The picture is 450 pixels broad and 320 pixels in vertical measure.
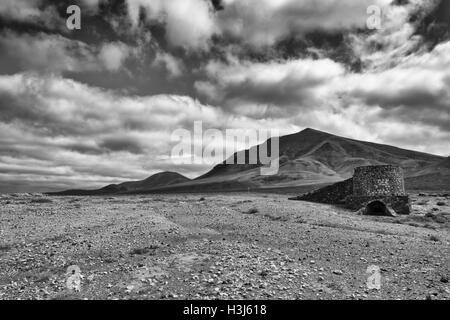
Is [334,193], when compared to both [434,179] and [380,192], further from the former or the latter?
[434,179]

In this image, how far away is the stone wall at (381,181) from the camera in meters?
36.6

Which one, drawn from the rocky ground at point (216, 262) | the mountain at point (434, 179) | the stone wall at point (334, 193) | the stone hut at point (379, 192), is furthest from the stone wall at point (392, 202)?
the mountain at point (434, 179)

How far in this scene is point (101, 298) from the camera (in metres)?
10.1

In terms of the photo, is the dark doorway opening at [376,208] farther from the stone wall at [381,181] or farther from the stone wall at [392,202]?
the stone wall at [381,181]

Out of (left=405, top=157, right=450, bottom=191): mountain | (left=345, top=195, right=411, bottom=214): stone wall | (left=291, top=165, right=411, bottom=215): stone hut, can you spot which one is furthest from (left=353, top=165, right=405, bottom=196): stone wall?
(left=405, top=157, right=450, bottom=191): mountain

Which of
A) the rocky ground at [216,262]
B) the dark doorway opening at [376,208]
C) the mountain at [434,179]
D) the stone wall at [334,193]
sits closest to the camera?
the rocky ground at [216,262]

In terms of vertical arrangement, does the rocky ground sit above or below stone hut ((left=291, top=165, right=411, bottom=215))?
below

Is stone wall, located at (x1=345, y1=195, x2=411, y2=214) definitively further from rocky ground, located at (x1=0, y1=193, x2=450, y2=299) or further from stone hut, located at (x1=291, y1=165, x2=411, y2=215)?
rocky ground, located at (x1=0, y1=193, x2=450, y2=299)

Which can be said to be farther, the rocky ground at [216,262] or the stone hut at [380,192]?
the stone hut at [380,192]

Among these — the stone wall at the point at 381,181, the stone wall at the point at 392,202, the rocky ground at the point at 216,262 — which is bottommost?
the rocky ground at the point at 216,262

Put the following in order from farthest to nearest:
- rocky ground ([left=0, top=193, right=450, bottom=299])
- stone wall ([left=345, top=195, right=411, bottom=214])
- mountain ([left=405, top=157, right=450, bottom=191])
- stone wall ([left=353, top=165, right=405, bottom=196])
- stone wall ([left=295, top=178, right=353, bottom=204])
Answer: mountain ([left=405, top=157, right=450, bottom=191]) < stone wall ([left=295, top=178, right=353, bottom=204]) < stone wall ([left=353, top=165, right=405, bottom=196]) < stone wall ([left=345, top=195, right=411, bottom=214]) < rocky ground ([left=0, top=193, right=450, bottom=299])

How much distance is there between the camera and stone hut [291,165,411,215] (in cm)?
3579

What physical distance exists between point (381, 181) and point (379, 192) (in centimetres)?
127
